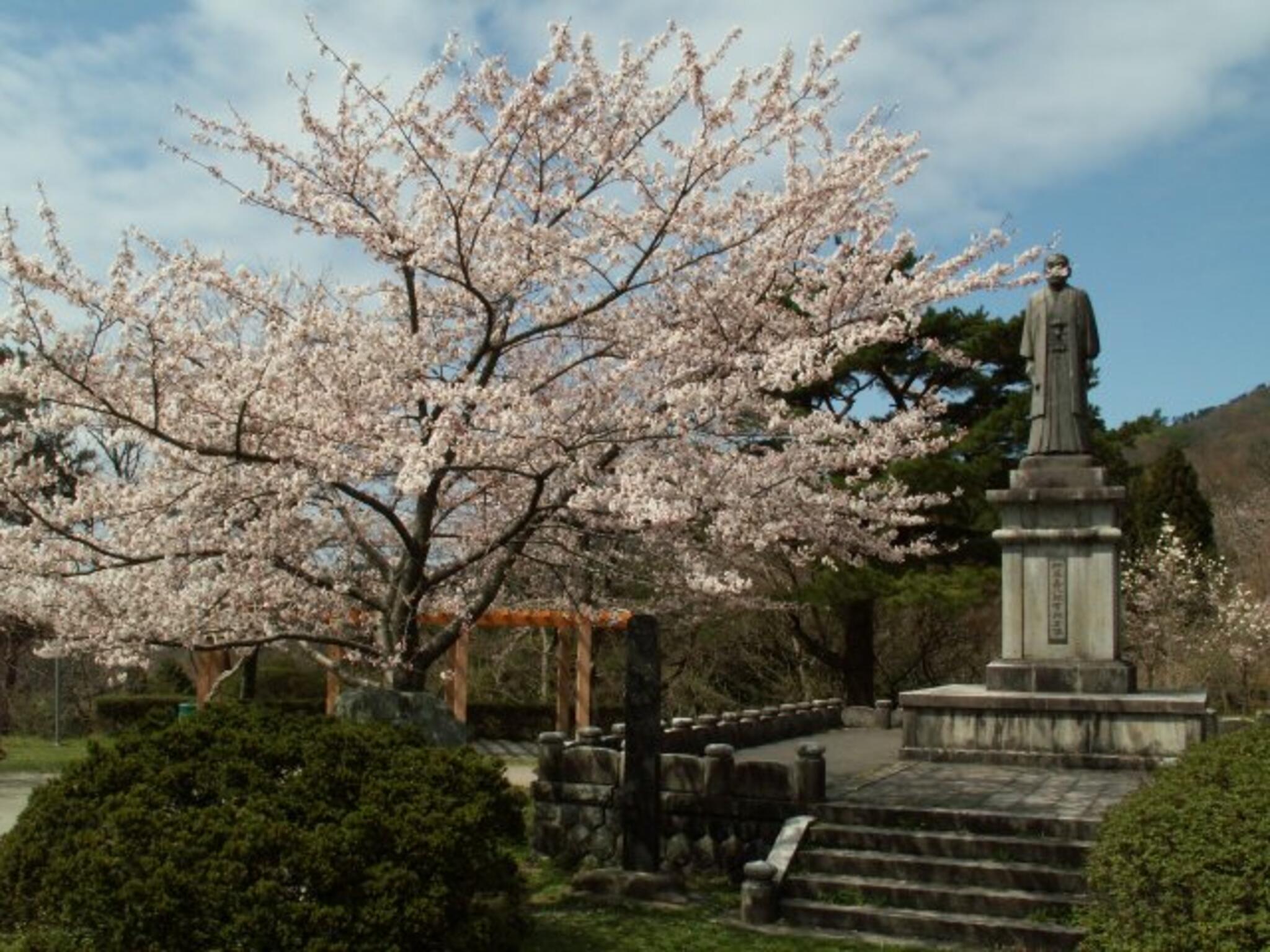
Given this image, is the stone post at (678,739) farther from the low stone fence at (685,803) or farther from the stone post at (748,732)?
the stone post at (748,732)

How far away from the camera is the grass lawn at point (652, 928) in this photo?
839cm

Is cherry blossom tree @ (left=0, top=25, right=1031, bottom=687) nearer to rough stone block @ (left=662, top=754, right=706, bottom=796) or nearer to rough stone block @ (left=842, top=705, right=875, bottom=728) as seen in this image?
rough stone block @ (left=662, top=754, right=706, bottom=796)

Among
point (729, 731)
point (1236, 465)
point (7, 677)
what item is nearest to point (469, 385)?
point (729, 731)

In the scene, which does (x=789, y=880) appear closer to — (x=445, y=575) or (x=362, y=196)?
(x=445, y=575)

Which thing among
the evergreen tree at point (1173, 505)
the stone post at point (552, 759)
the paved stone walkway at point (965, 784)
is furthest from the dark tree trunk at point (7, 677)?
the evergreen tree at point (1173, 505)

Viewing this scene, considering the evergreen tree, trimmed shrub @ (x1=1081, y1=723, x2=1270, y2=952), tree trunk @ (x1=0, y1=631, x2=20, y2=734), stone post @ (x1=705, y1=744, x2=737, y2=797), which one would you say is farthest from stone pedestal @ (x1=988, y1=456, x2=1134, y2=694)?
tree trunk @ (x1=0, y1=631, x2=20, y2=734)

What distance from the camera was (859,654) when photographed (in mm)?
23234

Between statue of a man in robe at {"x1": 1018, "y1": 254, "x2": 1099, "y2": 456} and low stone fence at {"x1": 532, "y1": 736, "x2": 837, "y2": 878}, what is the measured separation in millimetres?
5502

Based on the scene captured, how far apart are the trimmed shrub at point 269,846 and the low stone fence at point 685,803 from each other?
3150 mm

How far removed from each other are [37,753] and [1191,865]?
77.0 feet

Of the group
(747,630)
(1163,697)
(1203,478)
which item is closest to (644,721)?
(1163,697)

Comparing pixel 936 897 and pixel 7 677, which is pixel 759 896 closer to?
pixel 936 897

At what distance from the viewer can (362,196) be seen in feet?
31.2

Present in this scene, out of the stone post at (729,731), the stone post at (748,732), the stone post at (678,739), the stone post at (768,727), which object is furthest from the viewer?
the stone post at (768,727)
